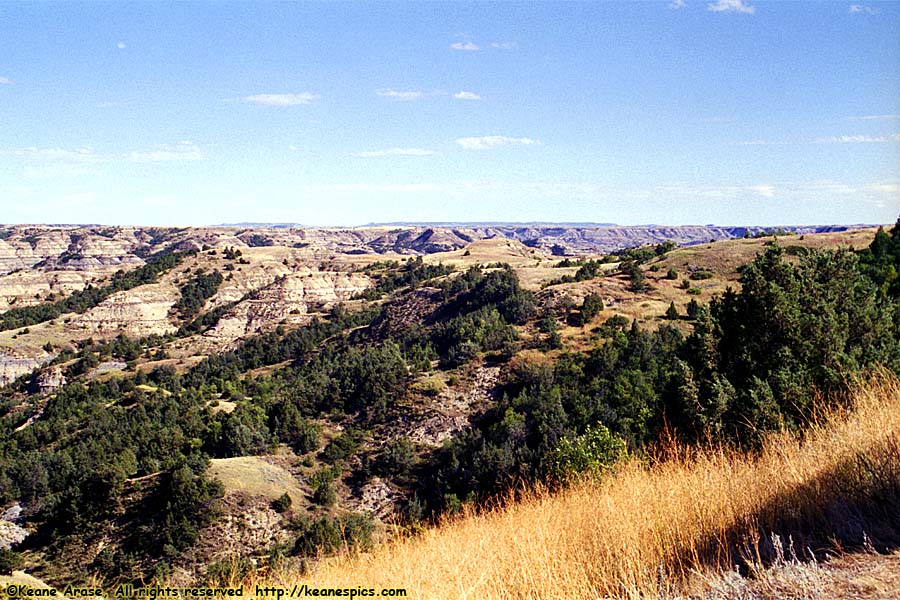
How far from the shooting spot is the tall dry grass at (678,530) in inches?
182

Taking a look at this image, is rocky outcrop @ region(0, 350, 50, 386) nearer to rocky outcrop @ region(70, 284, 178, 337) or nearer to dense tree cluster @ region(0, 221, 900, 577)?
dense tree cluster @ region(0, 221, 900, 577)

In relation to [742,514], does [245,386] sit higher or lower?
lower

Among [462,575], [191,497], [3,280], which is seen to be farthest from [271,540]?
[3,280]

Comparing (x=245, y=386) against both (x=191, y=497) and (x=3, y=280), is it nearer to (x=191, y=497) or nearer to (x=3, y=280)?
(x=191, y=497)

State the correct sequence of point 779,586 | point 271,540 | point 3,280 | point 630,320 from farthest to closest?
point 3,280 → point 630,320 → point 271,540 → point 779,586

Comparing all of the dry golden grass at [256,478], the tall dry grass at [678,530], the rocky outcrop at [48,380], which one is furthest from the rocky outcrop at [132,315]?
the tall dry grass at [678,530]

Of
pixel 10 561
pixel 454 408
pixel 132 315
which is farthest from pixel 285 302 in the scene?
pixel 10 561

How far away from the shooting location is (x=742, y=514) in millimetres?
5227

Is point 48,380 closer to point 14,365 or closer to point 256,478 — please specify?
point 14,365

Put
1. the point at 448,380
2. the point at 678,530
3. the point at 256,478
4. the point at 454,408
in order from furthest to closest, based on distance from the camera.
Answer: the point at 448,380
the point at 454,408
the point at 256,478
the point at 678,530

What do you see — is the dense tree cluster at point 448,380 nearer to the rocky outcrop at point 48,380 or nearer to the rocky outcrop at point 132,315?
the rocky outcrop at point 48,380

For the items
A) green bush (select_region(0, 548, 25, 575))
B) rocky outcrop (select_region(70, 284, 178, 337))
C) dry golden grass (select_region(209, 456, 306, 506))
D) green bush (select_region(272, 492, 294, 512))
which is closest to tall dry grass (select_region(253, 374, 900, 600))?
green bush (select_region(0, 548, 25, 575))

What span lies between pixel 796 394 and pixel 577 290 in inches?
1837

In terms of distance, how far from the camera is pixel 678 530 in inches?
202
